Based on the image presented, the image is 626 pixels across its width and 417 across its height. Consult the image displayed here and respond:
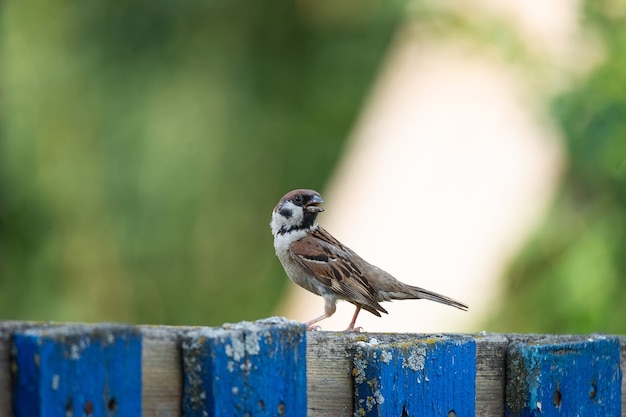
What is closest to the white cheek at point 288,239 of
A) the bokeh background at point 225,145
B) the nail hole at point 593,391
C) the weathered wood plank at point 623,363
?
the bokeh background at point 225,145

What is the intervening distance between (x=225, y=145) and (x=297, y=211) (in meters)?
6.64

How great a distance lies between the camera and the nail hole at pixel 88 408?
5.47ft

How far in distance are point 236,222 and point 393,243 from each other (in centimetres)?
478

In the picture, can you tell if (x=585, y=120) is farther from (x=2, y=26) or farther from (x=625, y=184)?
(x=2, y=26)

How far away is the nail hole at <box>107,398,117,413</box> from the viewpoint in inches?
67.1

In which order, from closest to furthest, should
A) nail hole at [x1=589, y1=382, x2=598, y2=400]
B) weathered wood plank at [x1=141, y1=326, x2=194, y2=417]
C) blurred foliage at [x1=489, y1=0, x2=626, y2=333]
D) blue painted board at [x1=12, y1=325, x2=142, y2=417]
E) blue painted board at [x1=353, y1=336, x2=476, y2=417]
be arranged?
1. blue painted board at [x1=12, y1=325, x2=142, y2=417]
2. weathered wood plank at [x1=141, y1=326, x2=194, y2=417]
3. blue painted board at [x1=353, y1=336, x2=476, y2=417]
4. nail hole at [x1=589, y1=382, x2=598, y2=400]
5. blurred foliage at [x1=489, y1=0, x2=626, y2=333]

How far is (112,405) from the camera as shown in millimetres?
1711

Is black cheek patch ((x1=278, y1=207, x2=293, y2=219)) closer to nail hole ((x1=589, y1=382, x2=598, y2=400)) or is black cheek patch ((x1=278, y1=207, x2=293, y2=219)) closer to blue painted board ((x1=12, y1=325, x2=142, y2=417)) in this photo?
nail hole ((x1=589, y1=382, x2=598, y2=400))

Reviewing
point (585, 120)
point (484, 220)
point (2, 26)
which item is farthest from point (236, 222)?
point (585, 120)

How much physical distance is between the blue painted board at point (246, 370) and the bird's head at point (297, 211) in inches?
109

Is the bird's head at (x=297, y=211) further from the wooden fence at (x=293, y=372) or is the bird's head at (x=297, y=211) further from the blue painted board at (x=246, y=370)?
the blue painted board at (x=246, y=370)

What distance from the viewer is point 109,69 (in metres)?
11.2

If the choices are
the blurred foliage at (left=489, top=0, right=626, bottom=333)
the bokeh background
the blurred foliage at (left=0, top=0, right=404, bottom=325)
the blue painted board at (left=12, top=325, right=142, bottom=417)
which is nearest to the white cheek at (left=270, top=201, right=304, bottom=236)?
the bokeh background

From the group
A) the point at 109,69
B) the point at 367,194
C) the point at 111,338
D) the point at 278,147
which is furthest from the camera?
the point at 278,147
